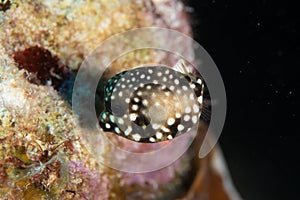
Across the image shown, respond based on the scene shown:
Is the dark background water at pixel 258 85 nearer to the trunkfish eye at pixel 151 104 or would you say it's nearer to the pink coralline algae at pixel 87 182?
the trunkfish eye at pixel 151 104

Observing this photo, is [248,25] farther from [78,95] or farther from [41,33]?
[41,33]

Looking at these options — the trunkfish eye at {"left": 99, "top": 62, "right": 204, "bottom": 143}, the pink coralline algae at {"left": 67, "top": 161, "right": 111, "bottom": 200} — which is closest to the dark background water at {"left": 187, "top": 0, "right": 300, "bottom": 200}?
the trunkfish eye at {"left": 99, "top": 62, "right": 204, "bottom": 143}

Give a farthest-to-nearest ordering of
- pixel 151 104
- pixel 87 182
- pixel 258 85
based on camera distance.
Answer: pixel 258 85
pixel 87 182
pixel 151 104

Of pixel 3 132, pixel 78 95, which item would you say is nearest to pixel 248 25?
pixel 78 95

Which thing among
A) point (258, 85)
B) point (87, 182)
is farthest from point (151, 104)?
point (258, 85)

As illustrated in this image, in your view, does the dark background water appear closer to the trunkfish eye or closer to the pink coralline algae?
the trunkfish eye

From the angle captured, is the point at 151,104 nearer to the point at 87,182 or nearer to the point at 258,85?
the point at 87,182

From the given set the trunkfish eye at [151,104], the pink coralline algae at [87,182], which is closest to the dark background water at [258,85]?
the trunkfish eye at [151,104]
